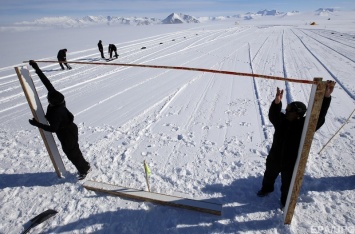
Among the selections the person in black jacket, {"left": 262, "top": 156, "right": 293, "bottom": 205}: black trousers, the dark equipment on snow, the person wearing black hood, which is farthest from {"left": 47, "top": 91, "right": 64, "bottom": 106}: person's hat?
{"left": 262, "top": 156, "right": 293, "bottom": 205}: black trousers

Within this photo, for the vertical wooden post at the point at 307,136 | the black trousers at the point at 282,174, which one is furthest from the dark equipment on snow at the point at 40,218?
the vertical wooden post at the point at 307,136

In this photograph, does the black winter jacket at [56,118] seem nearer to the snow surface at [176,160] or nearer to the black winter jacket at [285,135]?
→ the snow surface at [176,160]

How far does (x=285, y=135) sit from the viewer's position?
2953 millimetres

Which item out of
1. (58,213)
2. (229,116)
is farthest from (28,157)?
(229,116)

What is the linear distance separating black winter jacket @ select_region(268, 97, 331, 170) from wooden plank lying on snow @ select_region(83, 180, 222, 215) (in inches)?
44.1

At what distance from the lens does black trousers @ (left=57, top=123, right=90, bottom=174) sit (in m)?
3.70

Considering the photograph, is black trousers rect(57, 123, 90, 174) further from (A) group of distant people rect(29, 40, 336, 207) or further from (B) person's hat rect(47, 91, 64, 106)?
(B) person's hat rect(47, 91, 64, 106)

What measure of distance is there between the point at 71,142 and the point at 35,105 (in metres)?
0.79

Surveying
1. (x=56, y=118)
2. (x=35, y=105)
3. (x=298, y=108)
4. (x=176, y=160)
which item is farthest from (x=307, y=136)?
(x=35, y=105)

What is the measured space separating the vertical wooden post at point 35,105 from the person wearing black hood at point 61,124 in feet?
0.68

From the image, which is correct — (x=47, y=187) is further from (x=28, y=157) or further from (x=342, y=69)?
(x=342, y=69)

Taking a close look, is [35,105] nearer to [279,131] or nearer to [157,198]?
[157,198]

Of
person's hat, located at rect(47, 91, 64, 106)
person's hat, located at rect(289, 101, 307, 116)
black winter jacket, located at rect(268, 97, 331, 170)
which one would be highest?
person's hat, located at rect(47, 91, 64, 106)

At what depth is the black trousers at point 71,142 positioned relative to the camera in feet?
12.1
